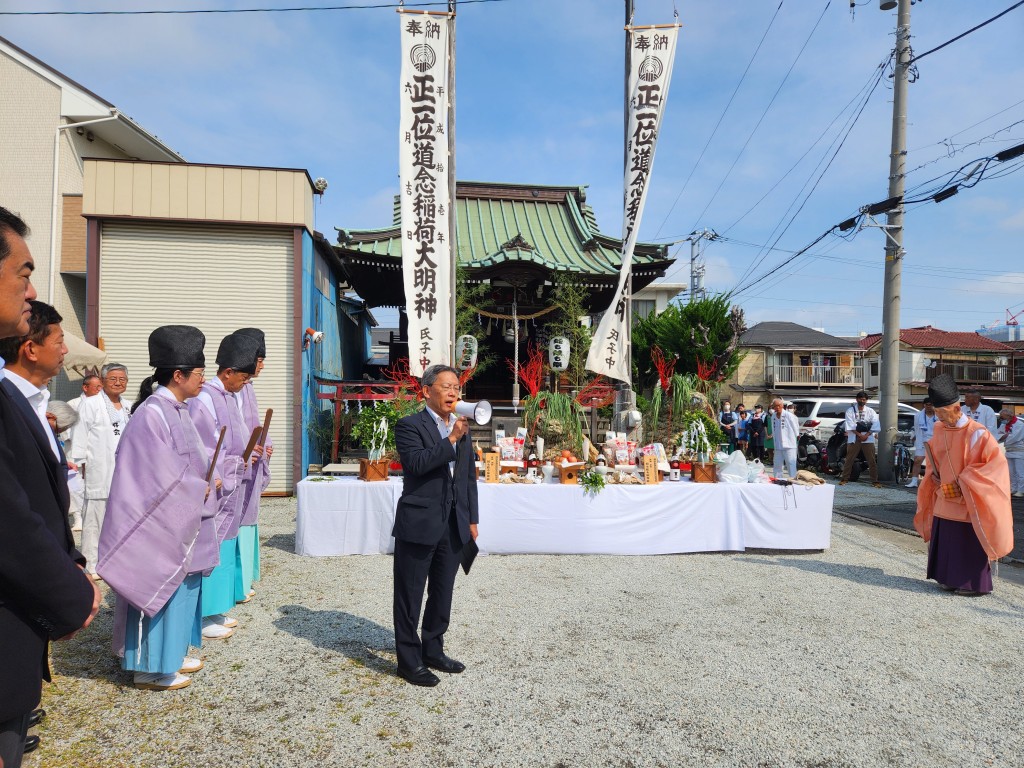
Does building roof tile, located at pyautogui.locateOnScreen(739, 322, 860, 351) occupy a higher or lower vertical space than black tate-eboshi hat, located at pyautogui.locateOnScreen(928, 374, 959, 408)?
higher

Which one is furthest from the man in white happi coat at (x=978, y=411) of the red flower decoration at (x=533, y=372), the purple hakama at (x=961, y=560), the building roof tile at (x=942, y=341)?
the building roof tile at (x=942, y=341)

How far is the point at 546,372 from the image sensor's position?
12375 mm

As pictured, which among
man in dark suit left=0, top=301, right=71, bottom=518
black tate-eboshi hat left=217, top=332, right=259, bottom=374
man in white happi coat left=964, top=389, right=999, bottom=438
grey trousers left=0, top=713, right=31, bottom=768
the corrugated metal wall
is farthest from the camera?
the corrugated metal wall

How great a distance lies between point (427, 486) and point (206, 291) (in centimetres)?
816

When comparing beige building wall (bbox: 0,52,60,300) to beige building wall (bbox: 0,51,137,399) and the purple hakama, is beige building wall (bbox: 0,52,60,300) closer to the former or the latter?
beige building wall (bbox: 0,51,137,399)

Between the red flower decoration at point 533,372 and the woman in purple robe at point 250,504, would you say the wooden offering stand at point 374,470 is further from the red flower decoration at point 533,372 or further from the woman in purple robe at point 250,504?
the red flower decoration at point 533,372

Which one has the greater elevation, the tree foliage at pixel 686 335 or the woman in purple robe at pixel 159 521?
the tree foliage at pixel 686 335

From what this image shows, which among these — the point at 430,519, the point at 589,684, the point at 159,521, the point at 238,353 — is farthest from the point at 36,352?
the point at 589,684

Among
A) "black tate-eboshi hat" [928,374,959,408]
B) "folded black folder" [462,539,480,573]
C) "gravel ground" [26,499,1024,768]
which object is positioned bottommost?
"gravel ground" [26,499,1024,768]

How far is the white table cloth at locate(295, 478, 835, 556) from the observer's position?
6.03 meters

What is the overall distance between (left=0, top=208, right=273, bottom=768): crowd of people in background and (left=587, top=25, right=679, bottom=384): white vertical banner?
4.88m

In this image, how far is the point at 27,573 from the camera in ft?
4.54

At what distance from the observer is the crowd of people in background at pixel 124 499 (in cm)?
144

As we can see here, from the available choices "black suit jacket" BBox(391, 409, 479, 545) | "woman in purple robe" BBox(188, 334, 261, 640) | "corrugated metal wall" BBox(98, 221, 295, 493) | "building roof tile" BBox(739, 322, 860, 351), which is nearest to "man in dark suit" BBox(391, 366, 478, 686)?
"black suit jacket" BBox(391, 409, 479, 545)
